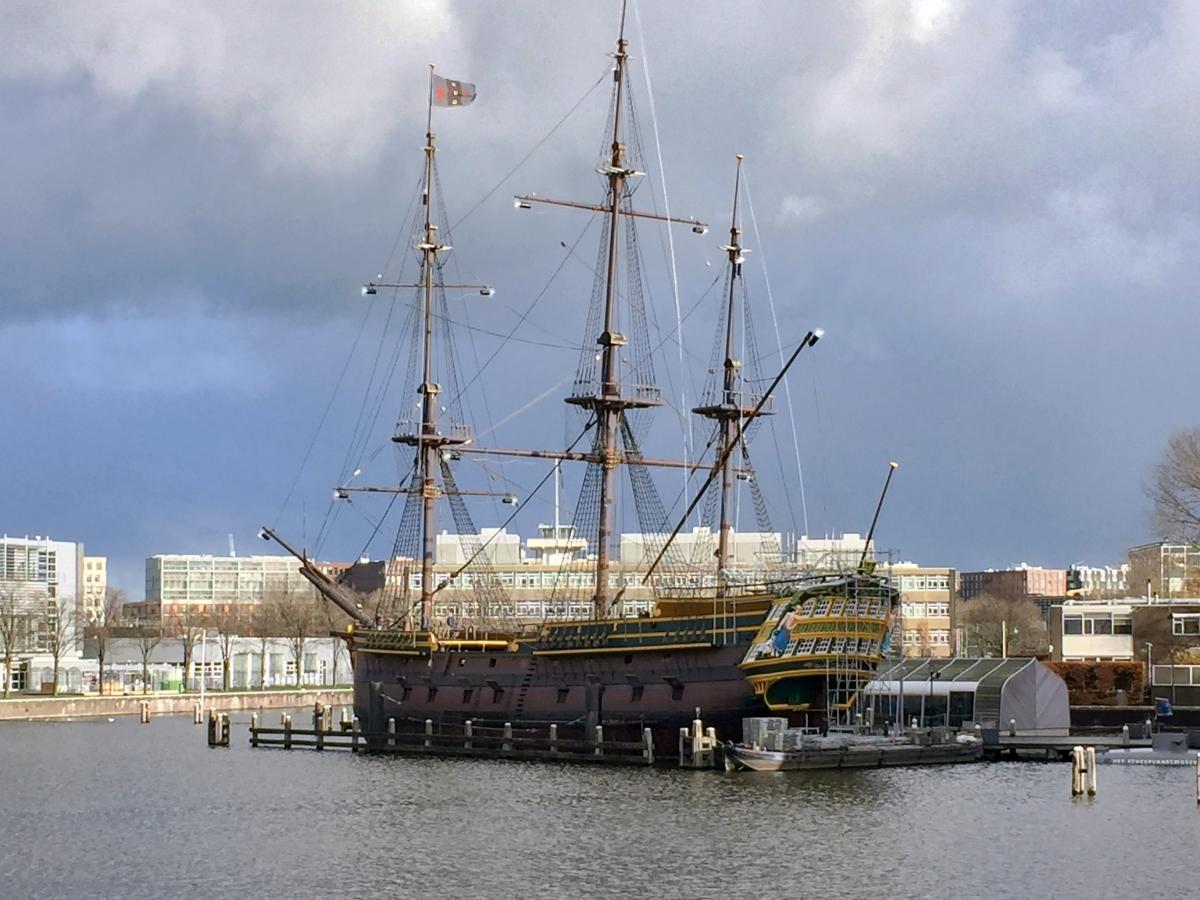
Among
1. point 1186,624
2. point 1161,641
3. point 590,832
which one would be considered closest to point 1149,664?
point 1161,641

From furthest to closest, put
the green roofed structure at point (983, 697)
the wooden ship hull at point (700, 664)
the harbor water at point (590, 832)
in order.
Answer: the green roofed structure at point (983, 697)
the wooden ship hull at point (700, 664)
the harbor water at point (590, 832)

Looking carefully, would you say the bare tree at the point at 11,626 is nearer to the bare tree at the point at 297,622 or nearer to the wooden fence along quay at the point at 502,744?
the bare tree at the point at 297,622

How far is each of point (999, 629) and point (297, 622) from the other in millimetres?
60002

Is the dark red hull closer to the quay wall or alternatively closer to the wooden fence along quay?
the wooden fence along quay

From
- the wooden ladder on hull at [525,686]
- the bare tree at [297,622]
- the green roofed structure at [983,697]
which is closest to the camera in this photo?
the wooden ladder on hull at [525,686]

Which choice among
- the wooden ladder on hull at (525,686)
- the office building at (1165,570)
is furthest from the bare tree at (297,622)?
the wooden ladder on hull at (525,686)

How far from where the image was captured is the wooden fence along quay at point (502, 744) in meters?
62.4

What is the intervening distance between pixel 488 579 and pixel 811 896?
6399 centimetres

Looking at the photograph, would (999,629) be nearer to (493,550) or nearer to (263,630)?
(493,550)

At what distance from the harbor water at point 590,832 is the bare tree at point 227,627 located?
248ft

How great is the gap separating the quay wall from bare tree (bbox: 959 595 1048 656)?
5287 cm

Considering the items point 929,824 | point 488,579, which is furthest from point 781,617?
point 488,579

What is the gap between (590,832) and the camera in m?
46.9

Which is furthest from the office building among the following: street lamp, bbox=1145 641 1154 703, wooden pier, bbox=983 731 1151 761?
wooden pier, bbox=983 731 1151 761
